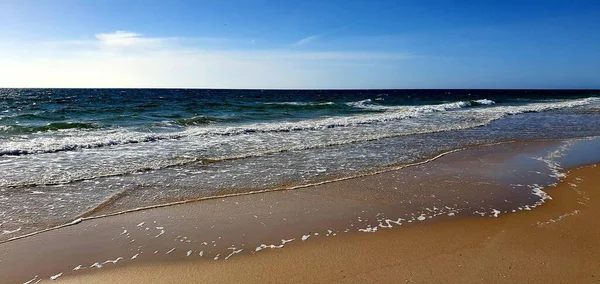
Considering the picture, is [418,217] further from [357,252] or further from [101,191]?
[101,191]

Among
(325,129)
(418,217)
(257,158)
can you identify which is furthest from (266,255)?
(325,129)

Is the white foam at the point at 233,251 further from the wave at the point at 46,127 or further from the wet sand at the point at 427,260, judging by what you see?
the wave at the point at 46,127

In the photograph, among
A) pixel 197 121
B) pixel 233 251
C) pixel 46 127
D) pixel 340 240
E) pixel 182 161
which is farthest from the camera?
pixel 197 121

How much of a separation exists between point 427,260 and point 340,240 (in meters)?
1.13

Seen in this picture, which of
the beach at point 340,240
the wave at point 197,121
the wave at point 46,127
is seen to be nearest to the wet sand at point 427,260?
the beach at point 340,240

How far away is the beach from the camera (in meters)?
4.15

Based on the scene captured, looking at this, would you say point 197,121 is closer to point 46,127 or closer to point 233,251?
point 46,127

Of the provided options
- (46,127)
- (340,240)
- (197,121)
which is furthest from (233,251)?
(197,121)

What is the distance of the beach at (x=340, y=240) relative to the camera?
13.6 feet

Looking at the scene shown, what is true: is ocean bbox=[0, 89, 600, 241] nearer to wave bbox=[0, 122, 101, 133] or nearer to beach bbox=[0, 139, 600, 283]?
wave bbox=[0, 122, 101, 133]

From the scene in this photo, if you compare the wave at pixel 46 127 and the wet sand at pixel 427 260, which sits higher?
the wave at pixel 46 127

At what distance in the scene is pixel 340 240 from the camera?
4.98 metres

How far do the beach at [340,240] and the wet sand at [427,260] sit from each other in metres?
0.01

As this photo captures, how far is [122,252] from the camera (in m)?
4.75
